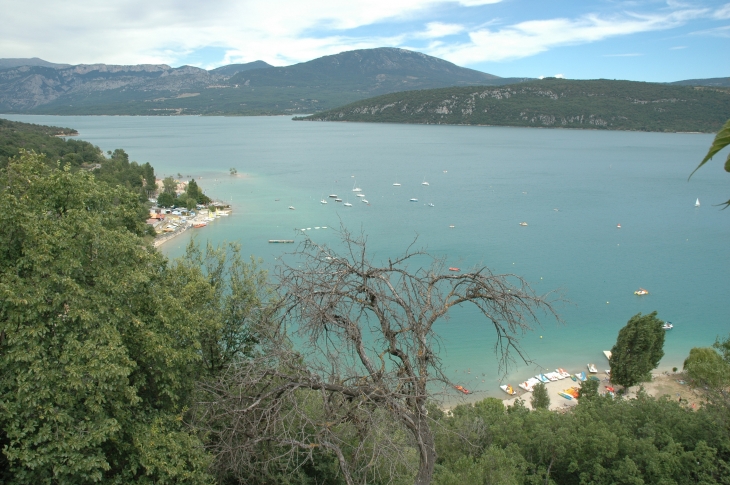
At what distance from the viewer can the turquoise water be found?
20.5 m

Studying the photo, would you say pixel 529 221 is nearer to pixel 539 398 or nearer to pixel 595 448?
pixel 539 398

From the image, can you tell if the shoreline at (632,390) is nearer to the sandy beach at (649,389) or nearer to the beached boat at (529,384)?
the sandy beach at (649,389)

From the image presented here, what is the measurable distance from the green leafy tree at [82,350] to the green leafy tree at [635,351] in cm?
1313

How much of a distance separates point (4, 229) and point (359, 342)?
13.5ft

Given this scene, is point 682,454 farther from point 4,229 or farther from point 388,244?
point 388,244

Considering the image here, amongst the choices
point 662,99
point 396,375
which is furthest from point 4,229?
point 662,99

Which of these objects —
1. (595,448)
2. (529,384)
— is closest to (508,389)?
(529,384)

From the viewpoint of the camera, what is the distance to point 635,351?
1466 centimetres

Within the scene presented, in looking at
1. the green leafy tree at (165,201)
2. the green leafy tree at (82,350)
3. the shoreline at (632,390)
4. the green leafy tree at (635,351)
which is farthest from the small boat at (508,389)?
the green leafy tree at (165,201)

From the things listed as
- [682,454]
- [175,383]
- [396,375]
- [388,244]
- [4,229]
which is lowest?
[388,244]

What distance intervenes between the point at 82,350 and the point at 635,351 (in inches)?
587

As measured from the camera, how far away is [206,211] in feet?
124

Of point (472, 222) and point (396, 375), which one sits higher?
point (396, 375)

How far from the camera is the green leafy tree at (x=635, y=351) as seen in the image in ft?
47.6
